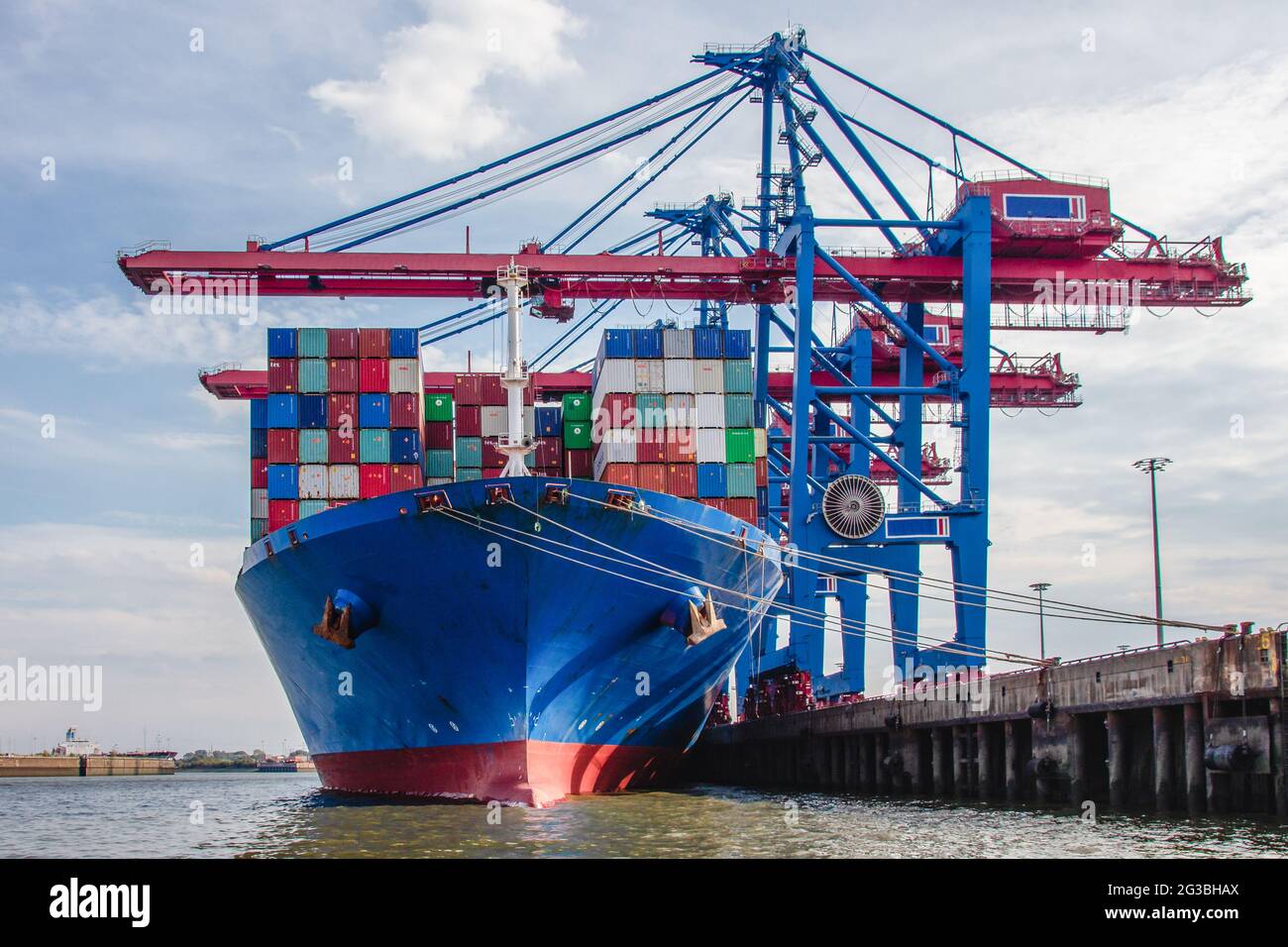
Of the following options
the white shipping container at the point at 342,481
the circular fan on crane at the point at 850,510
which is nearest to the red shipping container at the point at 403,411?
the white shipping container at the point at 342,481

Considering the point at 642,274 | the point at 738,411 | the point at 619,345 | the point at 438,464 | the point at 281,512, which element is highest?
the point at 642,274

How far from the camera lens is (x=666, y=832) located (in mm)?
17641

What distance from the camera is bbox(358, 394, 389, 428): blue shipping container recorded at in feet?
92.6

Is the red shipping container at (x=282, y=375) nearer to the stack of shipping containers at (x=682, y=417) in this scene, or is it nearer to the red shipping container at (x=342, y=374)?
the red shipping container at (x=342, y=374)

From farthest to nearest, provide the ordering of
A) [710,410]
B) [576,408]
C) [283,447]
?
[576,408]
[710,410]
[283,447]

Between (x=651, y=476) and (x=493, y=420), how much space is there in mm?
5118

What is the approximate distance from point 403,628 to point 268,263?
14858mm

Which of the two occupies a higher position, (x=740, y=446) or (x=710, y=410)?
(x=710, y=410)

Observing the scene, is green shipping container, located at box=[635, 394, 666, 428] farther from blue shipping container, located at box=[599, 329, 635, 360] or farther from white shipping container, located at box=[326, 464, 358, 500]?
white shipping container, located at box=[326, 464, 358, 500]

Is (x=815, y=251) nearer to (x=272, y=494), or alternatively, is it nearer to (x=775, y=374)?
(x=775, y=374)

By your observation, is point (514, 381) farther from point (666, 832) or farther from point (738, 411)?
point (666, 832)

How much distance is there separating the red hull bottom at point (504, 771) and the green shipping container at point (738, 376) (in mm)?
8358

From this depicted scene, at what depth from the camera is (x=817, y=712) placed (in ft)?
110

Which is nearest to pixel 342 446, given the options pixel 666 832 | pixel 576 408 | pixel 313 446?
pixel 313 446
